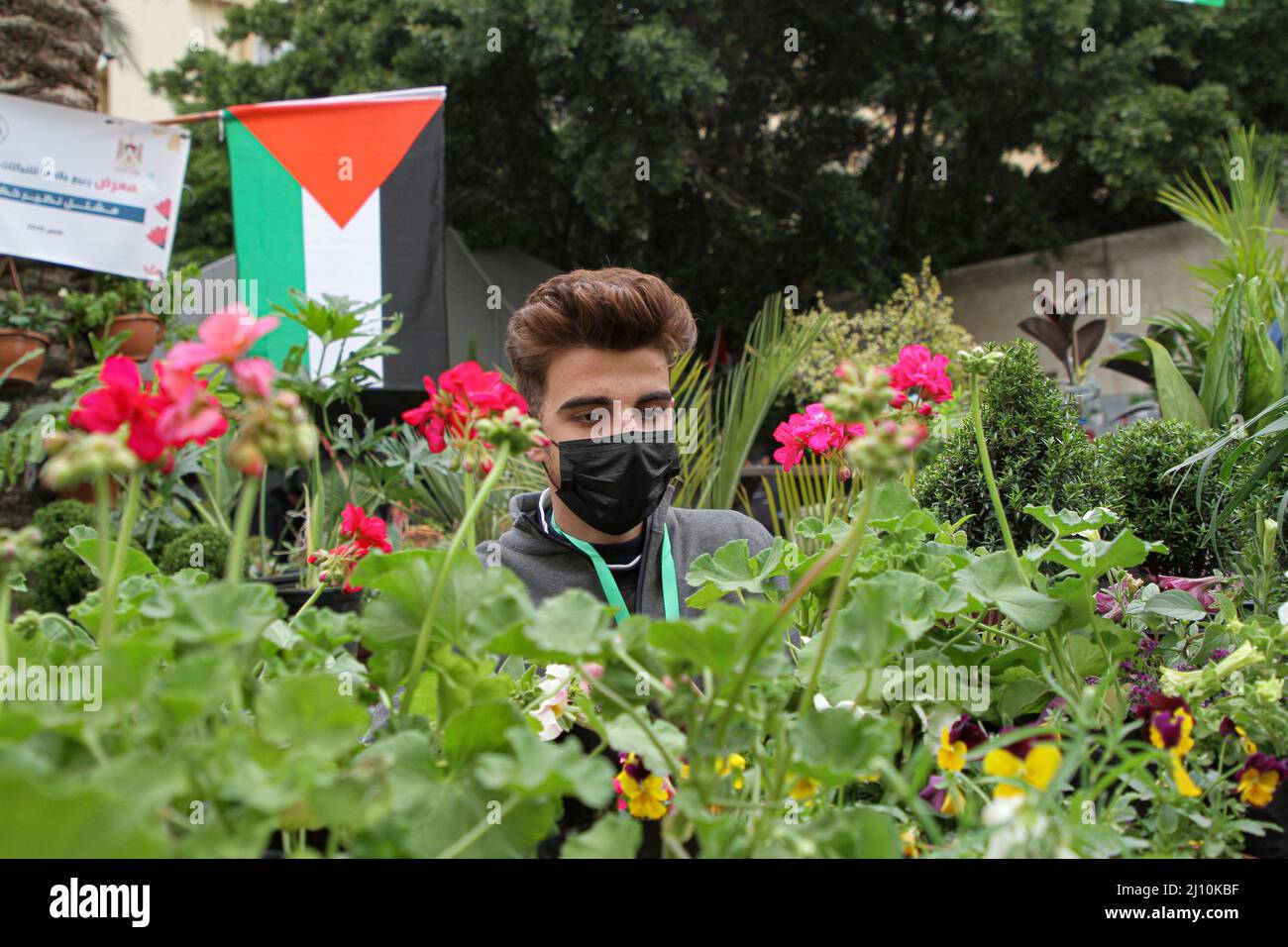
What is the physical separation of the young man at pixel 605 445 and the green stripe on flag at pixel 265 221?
8.81 ft

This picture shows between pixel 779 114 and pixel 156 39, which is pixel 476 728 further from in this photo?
pixel 156 39

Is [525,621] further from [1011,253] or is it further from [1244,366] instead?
[1011,253]

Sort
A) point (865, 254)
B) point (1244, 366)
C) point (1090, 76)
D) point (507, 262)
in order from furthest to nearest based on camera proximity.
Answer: point (507, 262), point (865, 254), point (1090, 76), point (1244, 366)

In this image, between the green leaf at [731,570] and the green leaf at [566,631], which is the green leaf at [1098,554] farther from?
the green leaf at [566,631]

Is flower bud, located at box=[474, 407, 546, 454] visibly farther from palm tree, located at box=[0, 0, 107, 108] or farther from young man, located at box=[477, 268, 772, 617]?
palm tree, located at box=[0, 0, 107, 108]

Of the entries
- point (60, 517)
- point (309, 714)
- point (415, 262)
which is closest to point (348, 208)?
point (415, 262)

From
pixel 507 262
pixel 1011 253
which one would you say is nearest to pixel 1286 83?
pixel 1011 253

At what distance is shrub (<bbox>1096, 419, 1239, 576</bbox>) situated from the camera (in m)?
1.47

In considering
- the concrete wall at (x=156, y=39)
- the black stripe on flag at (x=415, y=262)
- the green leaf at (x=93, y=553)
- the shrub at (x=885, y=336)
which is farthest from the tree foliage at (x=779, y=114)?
the green leaf at (x=93, y=553)

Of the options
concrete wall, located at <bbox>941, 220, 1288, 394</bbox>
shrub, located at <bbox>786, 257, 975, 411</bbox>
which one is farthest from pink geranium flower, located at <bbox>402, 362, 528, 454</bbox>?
concrete wall, located at <bbox>941, 220, 1288, 394</bbox>

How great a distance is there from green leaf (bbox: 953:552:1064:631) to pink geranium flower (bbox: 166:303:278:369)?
48cm

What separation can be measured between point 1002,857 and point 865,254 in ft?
39.6

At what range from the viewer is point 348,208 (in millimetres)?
4344

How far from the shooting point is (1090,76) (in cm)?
1080
